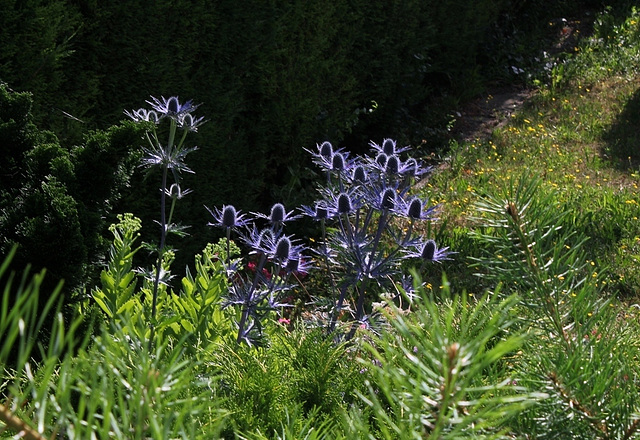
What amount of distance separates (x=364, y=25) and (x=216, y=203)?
2960 millimetres

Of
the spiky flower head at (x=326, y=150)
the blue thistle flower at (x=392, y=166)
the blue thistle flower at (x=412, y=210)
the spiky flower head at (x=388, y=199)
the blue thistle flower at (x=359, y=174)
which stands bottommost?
the blue thistle flower at (x=412, y=210)

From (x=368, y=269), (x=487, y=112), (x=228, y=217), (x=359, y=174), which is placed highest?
(x=487, y=112)

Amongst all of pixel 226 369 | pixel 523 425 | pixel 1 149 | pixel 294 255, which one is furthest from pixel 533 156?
pixel 523 425

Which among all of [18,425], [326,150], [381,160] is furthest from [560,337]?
[326,150]

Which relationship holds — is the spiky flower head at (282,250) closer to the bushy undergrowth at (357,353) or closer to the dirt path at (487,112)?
the bushy undergrowth at (357,353)

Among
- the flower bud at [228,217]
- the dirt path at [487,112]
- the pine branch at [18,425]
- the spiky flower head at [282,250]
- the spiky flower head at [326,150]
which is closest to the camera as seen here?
the pine branch at [18,425]

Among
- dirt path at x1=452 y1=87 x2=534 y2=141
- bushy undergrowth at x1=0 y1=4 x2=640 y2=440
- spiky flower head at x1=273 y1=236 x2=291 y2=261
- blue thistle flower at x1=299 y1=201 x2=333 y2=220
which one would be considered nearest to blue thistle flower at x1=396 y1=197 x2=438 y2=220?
bushy undergrowth at x1=0 y1=4 x2=640 y2=440

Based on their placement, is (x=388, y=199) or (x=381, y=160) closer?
(x=388, y=199)

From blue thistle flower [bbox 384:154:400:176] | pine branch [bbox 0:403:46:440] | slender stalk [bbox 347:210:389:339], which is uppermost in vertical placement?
blue thistle flower [bbox 384:154:400:176]

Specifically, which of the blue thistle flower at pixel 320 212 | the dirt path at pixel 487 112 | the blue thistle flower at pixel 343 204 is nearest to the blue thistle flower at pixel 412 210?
the blue thistle flower at pixel 343 204

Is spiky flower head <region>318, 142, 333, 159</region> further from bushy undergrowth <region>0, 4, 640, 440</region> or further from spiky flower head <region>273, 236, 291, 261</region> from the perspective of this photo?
spiky flower head <region>273, 236, 291, 261</region>

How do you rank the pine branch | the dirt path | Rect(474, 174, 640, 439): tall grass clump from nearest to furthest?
the pine branch, Rect(474, 174, 640, 439): tall grass clump, the dirt path

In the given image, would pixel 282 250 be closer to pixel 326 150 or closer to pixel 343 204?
pixel 343 204

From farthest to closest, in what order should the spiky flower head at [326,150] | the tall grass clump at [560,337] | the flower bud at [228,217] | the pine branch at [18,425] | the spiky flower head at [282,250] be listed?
1. the spiky flower head at [326,150]
2. the flower bud at [228,217]
3. the spiky flower head at [282,250]
4. the tall grass clump at [560,337]
5. the pine branch at [18,425]
